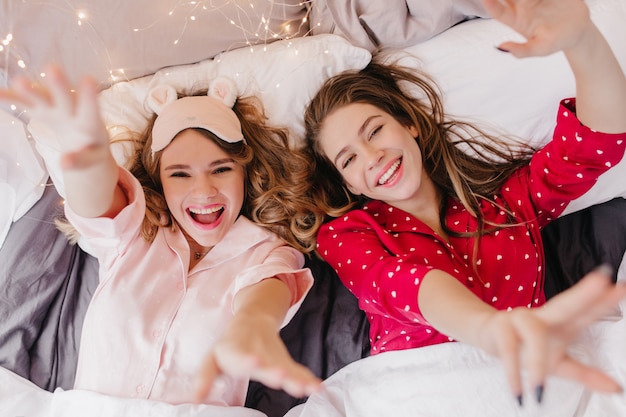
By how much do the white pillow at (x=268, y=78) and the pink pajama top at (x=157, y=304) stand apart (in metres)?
0.26

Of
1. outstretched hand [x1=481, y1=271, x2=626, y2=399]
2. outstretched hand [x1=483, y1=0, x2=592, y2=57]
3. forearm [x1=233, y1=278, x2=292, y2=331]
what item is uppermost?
outstretched hand [x1=483, y1=0, x2=592, y2=57]

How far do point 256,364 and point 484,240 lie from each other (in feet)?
2.25

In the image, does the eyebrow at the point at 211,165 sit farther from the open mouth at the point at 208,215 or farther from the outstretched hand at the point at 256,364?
the outstretched hand at the point at 256,364

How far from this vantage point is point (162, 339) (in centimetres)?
113

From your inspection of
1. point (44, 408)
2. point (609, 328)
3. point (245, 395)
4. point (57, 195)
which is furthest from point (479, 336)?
point (57, 195)

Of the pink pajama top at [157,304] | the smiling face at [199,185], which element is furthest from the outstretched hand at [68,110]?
the smiling face at [199,185]

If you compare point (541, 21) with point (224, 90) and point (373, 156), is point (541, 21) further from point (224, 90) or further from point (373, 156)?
point (224, 90)

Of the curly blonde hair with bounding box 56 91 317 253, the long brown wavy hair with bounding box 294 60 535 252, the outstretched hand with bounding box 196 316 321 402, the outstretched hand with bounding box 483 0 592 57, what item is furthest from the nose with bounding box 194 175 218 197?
the outstretched hand with bounding box 483 0 592 57

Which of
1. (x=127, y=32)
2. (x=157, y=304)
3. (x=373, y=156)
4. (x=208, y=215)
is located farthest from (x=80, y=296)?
(x=373, y=156)

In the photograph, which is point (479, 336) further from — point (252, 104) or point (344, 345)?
point (252, 104)

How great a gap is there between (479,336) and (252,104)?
2.60ft

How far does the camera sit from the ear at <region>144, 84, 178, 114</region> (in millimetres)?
1261

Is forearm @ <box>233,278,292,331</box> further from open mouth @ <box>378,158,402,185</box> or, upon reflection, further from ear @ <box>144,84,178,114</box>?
ear @ <box>144,84,178,114</box>

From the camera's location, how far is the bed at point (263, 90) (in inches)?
48.9
